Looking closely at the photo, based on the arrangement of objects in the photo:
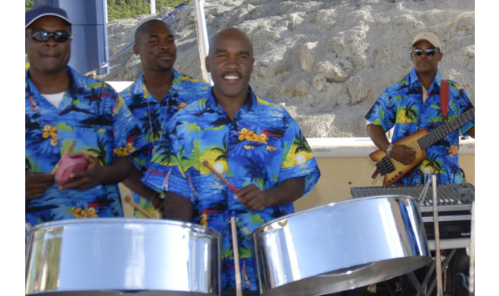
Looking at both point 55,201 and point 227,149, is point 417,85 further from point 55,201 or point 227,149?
point 55,201

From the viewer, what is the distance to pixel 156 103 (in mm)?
2086

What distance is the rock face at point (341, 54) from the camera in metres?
8.60

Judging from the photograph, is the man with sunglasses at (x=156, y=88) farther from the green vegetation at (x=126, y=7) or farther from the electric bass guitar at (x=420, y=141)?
the green vegetation at (x=126, y=7)

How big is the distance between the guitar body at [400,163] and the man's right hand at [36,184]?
4.33 feet

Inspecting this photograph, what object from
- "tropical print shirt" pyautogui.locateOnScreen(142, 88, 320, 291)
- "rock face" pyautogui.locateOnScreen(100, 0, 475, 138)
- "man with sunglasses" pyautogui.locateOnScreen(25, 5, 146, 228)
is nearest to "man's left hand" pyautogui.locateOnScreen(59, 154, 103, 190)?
"man with sunglasses" pyautogui.locateOnScreen(25, 5, 146, 228)

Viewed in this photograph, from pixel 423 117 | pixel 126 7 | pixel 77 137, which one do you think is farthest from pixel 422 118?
pixel 126 7

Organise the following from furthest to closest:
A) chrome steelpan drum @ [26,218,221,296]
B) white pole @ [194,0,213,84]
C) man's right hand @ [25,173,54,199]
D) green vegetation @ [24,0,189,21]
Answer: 1. green vegetation @ [24,0,189,21]
2. white pole @ [194,0,213,84]
3. man's right hand @ [25,173,54,199]
4. chrome steelpan drum @ [26,218,221,296]

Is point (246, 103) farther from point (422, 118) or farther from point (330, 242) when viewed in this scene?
point (422, 118)

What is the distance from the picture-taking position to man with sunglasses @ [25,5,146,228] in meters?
1.58

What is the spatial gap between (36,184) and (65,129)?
0.59 feet

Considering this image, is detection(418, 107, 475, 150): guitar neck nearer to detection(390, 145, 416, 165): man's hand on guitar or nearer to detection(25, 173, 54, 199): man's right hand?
detection(390, 145, 416, 165): man's hand on guitar

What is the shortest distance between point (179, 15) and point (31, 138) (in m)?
10.3

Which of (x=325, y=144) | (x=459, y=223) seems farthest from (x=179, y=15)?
(x=459, y=223)

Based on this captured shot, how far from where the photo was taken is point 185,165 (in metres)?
1.59
